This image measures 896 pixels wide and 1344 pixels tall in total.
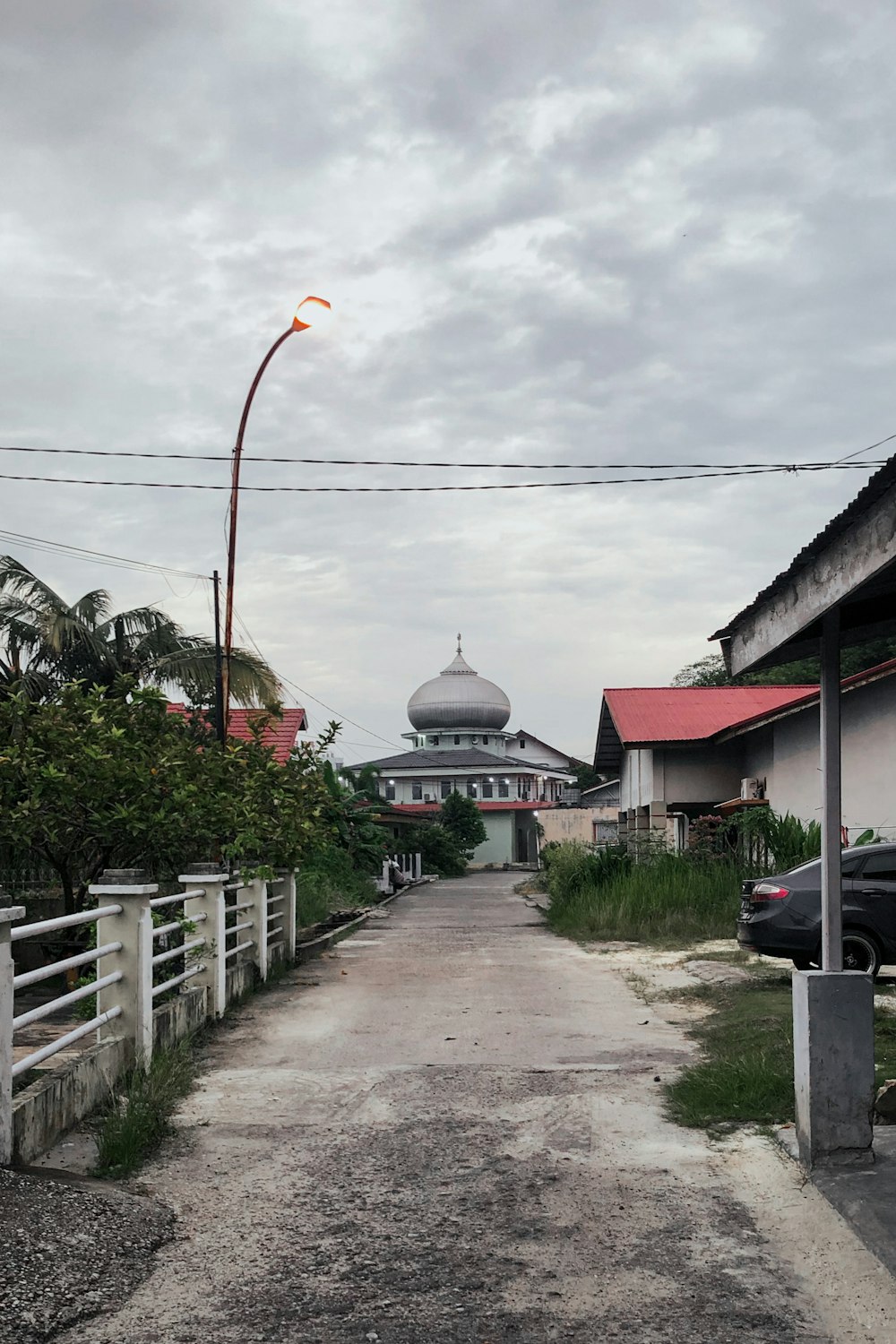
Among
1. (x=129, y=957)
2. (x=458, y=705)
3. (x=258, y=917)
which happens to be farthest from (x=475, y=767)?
(x=129, y=957)

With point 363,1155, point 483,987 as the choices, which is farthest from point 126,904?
point 483,987

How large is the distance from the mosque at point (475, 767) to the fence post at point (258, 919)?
49183mm

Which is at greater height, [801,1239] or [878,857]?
[878,857]

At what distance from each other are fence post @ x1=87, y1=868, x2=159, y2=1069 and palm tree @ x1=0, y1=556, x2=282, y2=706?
50.4ft

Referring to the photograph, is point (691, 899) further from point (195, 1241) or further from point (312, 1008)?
point (195, 1241)

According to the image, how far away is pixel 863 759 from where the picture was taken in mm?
19234

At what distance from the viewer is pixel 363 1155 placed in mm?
6730

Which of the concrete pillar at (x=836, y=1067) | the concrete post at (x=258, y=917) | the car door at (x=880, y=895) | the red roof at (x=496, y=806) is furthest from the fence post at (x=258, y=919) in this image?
the red roof at (x=496, y=806)

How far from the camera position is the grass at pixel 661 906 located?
1941cm

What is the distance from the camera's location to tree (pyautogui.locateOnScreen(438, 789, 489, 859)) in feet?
200

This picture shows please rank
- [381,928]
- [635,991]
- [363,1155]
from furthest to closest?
1. [381,928]
2. [635,991]
3. [363,1155]

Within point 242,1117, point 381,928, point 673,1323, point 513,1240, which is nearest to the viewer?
point 673,1323

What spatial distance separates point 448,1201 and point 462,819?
5529 centimetres

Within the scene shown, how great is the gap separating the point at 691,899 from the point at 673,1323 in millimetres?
16041
